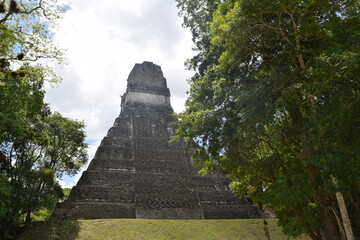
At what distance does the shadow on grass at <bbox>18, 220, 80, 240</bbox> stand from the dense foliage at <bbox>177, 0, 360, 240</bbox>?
5637mm

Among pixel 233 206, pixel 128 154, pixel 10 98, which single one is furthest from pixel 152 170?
pixel 10 98

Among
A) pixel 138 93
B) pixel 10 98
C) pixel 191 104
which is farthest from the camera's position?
pixel 138 93

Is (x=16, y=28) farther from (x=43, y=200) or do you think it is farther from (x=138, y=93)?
(x=138, y=93)

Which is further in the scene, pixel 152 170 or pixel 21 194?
pixel 152 170

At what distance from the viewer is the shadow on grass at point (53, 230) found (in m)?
9.71

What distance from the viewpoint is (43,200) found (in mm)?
10398

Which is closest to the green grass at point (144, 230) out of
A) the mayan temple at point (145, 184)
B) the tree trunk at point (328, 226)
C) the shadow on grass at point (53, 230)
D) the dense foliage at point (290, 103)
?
the shadow on grass at point (53, 230)

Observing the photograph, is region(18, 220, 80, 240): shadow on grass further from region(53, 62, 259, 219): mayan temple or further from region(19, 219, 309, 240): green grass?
region(53, 62, 259, 219): mayan temple

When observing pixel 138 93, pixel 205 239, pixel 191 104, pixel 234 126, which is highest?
pixel 138 93

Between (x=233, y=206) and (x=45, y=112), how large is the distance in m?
9.96

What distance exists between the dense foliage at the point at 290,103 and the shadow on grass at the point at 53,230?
18.5ft

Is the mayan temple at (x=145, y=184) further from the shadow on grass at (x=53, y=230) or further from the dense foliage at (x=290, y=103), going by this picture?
the dense foliage at (x=290, y=103)

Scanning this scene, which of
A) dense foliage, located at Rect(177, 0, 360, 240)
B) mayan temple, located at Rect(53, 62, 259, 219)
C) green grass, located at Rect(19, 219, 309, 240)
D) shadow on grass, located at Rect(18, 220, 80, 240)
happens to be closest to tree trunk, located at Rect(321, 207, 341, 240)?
dense foliage, located at Rect(177, 0, 360, 240)

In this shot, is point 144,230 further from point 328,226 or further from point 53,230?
point 328,226
